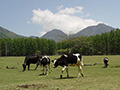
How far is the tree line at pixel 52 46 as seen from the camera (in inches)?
3839

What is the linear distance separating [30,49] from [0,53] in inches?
834

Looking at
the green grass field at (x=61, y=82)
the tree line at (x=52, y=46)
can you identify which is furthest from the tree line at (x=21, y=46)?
the green grass field at (x=61, y=82)

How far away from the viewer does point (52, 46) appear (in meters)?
129

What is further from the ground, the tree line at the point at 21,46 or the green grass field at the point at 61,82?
the tree line at the point at 21,46

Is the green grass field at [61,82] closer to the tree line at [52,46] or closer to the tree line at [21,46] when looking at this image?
the tree line at [52,46]

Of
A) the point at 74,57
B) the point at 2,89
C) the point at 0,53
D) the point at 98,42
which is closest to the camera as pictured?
the point at 2,89

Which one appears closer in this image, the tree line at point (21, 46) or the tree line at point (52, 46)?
the tree line at point (52, 46)

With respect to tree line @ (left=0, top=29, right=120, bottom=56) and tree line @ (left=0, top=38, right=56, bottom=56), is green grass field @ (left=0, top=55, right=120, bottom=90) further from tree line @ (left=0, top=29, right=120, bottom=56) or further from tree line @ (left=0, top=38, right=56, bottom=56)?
tree line @ (left=0, top=38, right=56, bottom=56)

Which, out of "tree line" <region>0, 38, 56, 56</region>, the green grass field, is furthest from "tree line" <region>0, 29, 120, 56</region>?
the green grass field

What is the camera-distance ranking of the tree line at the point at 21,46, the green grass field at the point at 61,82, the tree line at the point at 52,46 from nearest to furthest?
the green grass field at the point at 61,82, the tree line at the point at 52,46, the tree line at the point at 21,46

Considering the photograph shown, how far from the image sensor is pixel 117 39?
9431 centimetres

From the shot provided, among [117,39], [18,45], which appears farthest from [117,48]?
[18,45]

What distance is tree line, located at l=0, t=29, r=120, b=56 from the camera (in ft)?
320

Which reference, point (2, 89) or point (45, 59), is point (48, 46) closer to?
point (45, 59)
